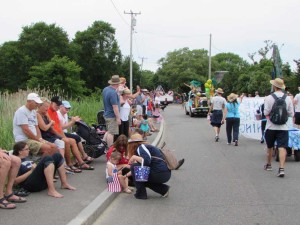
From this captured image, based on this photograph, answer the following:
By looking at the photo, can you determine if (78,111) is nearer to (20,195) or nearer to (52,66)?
(20,195)

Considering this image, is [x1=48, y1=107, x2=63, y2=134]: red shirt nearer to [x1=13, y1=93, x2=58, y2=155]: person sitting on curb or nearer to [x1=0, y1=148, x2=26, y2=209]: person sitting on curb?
[x1=13, y1=93, x2=58, y2=155]: person sitting on curb

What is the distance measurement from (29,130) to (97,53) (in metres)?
68.9

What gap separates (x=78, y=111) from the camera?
18.0 metres

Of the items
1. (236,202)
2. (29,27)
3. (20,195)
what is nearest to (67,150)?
(20,195)

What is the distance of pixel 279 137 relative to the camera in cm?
977

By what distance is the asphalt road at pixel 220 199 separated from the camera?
662cm

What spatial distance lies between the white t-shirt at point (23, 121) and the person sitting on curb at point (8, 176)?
1.34 m

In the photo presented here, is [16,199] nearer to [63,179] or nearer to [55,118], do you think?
[63,179]

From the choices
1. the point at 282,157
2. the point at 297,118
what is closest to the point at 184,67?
the point at 297,118

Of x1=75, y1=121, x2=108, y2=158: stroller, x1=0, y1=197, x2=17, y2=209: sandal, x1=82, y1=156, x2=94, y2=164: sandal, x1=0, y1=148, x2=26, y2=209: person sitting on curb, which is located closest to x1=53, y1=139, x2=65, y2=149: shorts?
x1=82, y1=156, x2=94, y2=164: sandal

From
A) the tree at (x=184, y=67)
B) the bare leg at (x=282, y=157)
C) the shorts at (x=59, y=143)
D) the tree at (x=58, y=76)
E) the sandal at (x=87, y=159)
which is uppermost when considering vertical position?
the tree at (x=184, y=67)

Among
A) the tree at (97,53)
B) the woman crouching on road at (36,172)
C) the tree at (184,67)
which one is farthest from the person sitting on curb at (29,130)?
the tree at (184,67)

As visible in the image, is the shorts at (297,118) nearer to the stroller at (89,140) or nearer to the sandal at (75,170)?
the stroller at (89,140)

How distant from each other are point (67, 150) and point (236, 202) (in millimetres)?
3771
